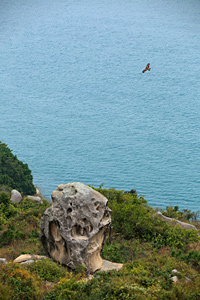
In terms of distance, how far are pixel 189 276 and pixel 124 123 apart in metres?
40.4

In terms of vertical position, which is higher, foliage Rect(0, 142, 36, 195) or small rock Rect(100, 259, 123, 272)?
foliage Rect(0, 142, 36, 195)

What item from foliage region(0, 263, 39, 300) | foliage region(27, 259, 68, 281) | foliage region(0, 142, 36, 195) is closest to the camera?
foliage region(0, 263, 39, 300)

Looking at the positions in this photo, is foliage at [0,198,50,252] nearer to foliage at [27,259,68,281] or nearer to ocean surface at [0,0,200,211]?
foliage at [27,259,68,281]

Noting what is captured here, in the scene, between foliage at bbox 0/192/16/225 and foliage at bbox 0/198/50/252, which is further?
foliage at bbox 0/192/16/225

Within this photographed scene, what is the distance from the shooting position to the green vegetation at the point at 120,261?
8.91 meters

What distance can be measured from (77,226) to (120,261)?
2697mm

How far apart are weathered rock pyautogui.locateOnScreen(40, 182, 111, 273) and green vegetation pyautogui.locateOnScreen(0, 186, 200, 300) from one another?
Result: 473 mm

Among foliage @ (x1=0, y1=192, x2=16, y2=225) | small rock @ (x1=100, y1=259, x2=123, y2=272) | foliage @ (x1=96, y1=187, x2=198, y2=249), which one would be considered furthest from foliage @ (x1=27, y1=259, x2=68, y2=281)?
foliage @ (x1=0, y1=192, x2=16, y2=225)

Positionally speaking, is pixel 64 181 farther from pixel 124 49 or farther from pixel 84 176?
pixel 124 49

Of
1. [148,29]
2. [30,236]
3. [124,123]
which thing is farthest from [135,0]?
[30,236]

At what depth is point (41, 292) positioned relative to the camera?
919cm

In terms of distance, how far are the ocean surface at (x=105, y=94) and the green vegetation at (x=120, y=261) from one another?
18083 mm

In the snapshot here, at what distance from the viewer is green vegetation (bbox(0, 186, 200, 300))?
8914 mm

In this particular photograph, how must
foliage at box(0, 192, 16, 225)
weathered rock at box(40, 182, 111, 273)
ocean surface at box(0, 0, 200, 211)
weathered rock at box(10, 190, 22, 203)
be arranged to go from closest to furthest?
weathered rock at box(40, 182, 111, 273) < foliage at box(0, 192, 16, 225) < weathered rock at box(10, 190, 22, 203) < ocean surface at box(0, 0, 200, 211)
